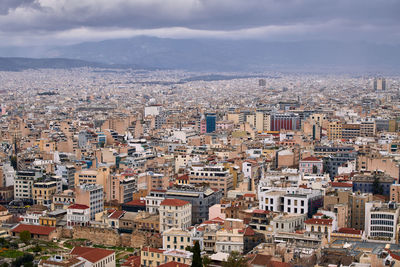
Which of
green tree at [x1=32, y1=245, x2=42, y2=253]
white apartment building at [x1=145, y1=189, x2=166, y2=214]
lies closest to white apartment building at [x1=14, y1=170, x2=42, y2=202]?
white apartment building at [x1=145, y1=189, x2=166, y2=214]

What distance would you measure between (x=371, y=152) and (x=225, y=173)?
48.0ft

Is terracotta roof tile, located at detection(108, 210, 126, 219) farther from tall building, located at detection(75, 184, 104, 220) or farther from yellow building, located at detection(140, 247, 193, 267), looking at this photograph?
yellow building, located at detection(140, 247, 193, 267)

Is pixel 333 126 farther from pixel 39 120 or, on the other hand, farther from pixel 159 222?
pixel 39 120

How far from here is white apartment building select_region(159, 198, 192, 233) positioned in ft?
114

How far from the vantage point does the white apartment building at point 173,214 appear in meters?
34.9

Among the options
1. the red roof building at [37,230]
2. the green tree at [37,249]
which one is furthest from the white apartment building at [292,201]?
the green tree at [37,249]

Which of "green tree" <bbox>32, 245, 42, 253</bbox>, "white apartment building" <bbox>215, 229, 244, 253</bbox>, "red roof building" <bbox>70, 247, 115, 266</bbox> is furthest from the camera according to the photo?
"green tree" <bbox>32, 245, 42, 253</bbox>

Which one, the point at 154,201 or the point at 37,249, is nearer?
the point at 37,249

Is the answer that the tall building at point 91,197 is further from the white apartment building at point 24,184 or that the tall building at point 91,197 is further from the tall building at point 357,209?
the tall building at point 357,209

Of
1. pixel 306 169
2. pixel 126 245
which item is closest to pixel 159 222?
pixel 126 245

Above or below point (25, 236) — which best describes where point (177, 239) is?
above

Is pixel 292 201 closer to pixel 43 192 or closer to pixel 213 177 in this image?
pixel 213 177

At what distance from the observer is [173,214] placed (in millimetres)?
34906

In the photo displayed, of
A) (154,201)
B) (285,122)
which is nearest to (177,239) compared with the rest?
(154,201)
